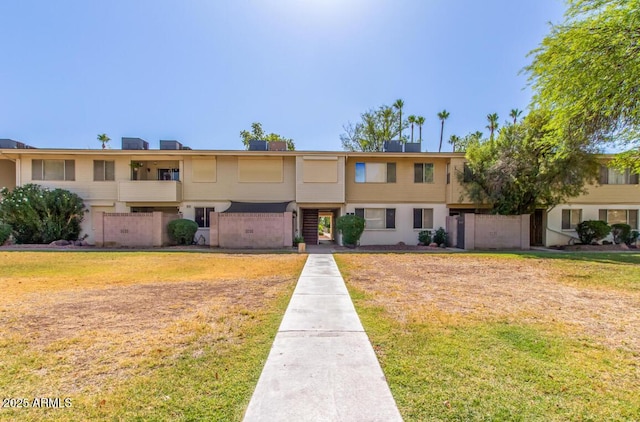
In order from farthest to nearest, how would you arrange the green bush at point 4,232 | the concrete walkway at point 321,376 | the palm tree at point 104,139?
the palm tree at point 104,139 < the green bush at point 4,232 < the concrete walkway at point 321,376

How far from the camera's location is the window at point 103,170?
19.8 metres

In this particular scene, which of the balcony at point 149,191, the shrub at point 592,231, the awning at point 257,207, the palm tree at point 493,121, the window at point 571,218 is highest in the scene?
the palm tree at point 493,121

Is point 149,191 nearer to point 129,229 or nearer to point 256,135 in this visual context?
point 129,229

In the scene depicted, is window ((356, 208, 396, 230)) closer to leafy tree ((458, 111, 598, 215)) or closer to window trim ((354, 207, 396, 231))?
window trim ((354, 207, 396, 231))

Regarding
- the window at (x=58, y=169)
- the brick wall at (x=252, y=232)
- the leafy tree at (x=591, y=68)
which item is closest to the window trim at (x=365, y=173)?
the brick wall at (x=252, y=232)

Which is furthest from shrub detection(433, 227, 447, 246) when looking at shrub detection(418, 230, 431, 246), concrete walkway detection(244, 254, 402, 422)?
concrete walkway detection(244, 254, 402, 422)

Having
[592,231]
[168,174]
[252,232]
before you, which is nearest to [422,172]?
[592,231]

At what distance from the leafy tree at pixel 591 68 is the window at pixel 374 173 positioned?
397 inches

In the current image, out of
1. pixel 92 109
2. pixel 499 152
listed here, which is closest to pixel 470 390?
pixel 499 152

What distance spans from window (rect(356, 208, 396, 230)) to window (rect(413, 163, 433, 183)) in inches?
103

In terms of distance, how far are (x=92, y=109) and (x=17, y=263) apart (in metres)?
12.0

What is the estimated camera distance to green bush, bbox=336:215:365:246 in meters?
18.2

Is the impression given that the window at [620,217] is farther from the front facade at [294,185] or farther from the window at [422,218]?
the window at [422,218]

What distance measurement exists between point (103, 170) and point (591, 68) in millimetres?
24010
